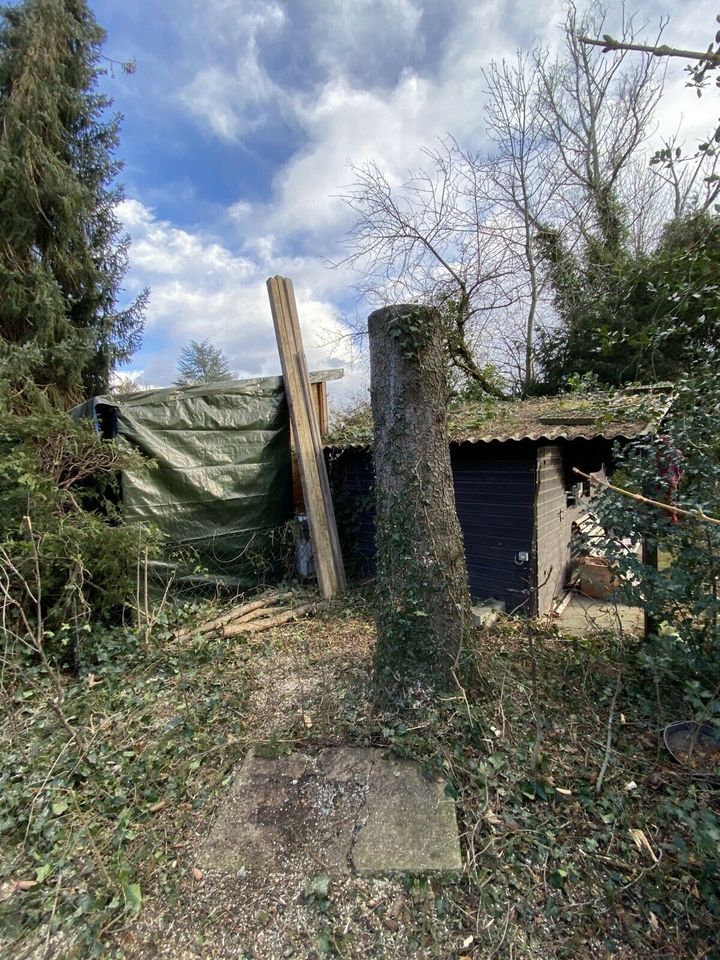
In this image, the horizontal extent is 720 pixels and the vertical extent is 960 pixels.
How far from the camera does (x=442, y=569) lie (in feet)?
8.34

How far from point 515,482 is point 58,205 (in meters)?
8.09

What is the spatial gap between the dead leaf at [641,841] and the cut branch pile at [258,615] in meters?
3.09

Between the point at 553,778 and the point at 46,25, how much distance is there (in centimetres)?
1147

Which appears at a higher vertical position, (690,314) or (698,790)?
(690,314)

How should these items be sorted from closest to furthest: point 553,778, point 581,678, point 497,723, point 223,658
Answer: point 553,778 < point 497,723 < point 581,678 < point 223,658

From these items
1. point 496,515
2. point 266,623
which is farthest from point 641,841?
point 266,623

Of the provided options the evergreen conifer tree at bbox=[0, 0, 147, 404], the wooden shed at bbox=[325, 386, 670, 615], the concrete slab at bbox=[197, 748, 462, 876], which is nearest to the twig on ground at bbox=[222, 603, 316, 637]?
the wooden shed at bbox=[325, 386, 670, 615]

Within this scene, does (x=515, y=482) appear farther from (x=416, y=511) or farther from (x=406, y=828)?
(x=406, y=828)

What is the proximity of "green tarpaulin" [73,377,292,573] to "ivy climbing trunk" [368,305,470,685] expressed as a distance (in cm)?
274

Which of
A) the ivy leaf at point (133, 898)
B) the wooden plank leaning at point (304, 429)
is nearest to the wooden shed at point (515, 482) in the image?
the wooden plank leaning at point (304, 429)

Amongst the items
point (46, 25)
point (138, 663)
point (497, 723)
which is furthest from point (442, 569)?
point (46, 25)

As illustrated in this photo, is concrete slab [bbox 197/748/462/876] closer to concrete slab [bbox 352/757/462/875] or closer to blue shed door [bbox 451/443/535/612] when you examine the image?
concrete slab [bbox 352/757/462/875]

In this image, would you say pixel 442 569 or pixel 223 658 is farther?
pixel 223 658

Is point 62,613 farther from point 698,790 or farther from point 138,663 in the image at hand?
point 698,790
